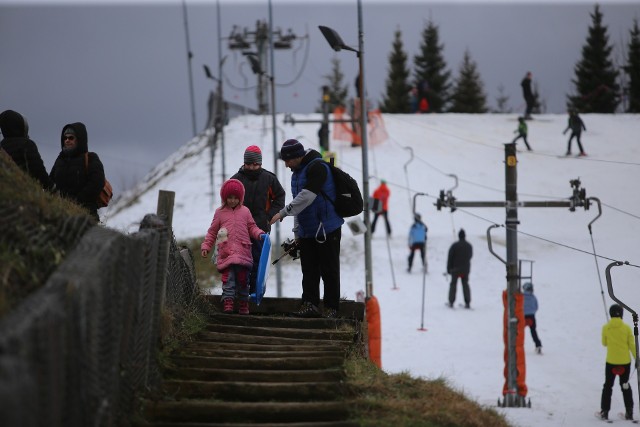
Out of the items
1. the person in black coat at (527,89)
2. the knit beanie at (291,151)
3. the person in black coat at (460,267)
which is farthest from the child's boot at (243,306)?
the person in black coat at (527,89)

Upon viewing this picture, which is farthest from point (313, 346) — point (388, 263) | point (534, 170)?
point (534, 170)

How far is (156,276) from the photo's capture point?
7.60 m

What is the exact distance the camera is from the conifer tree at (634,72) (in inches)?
2599

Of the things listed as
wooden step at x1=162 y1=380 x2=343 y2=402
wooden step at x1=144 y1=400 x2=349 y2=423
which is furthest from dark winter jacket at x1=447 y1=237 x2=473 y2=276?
wooden step at x1=144 y1=400 x2=349 y2=423

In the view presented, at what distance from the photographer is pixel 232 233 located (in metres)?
10.0

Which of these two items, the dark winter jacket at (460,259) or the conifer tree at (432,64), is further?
the conifer tree at (432,64)

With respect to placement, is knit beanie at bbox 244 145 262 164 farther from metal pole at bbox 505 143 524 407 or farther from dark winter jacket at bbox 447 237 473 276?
dark winter jacket at bbox 447 237 473 276

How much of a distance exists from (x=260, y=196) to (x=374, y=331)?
8.40 meters

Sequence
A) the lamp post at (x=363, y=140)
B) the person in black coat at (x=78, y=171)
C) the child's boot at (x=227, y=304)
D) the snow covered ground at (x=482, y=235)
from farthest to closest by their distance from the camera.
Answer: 1. the lamp post at (x=363, y=140)
2. the snow covered ground at (x=482, y=235)
3. the child's boot at (x=227, y=304)
4. the person in black coat at (x=78, y=171)

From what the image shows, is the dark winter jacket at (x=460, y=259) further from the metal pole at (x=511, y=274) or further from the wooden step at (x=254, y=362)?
the wooden step at (x=254, y=362)

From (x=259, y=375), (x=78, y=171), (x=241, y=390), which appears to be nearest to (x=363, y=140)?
(x=78, y=171)

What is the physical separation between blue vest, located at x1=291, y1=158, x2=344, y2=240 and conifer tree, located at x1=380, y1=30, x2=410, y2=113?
5979cm

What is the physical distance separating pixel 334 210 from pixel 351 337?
138cm

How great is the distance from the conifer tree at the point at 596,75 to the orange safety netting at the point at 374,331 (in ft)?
170
